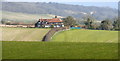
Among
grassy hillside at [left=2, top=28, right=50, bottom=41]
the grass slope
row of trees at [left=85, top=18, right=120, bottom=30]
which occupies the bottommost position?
row of trees at [left=85, top=18, right=120, bottom=30]

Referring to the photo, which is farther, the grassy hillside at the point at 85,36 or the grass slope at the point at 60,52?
the grassy hillside at the point at 85,36

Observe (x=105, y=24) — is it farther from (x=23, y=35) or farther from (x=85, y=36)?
(x=23, y=35)

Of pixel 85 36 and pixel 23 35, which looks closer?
pixel 85 36

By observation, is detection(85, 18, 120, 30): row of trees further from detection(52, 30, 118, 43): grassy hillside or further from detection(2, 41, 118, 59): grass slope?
detection(2, 41, 118, 59): grass slope

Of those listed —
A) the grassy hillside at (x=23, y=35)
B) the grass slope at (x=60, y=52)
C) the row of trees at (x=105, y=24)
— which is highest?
the grass slope at (x=60, y=52)

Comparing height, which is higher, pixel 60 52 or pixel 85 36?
pixel 60 52

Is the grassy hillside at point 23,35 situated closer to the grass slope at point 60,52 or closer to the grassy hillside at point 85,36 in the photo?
the grassy hillside at point 85,36

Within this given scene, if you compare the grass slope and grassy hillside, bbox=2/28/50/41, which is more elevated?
the grass slope

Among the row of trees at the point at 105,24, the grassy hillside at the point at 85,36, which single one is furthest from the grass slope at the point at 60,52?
the row of trees at the point at 105,24

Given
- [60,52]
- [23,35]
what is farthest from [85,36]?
[60,52]

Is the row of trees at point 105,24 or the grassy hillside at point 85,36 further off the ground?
the grassy hillside at point 85,36

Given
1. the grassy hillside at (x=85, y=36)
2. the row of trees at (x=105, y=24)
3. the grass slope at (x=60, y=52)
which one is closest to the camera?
the grass slope at (x=60, y=52)

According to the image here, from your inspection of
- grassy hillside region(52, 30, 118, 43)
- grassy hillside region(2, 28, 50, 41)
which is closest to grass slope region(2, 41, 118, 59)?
grassy hillside region(52, 30, 118, 43)

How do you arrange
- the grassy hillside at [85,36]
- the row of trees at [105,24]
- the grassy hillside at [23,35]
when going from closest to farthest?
the grassy hillside at [85,36] → the grassy hillside at [23,35] → the row of trees at [105,24]
